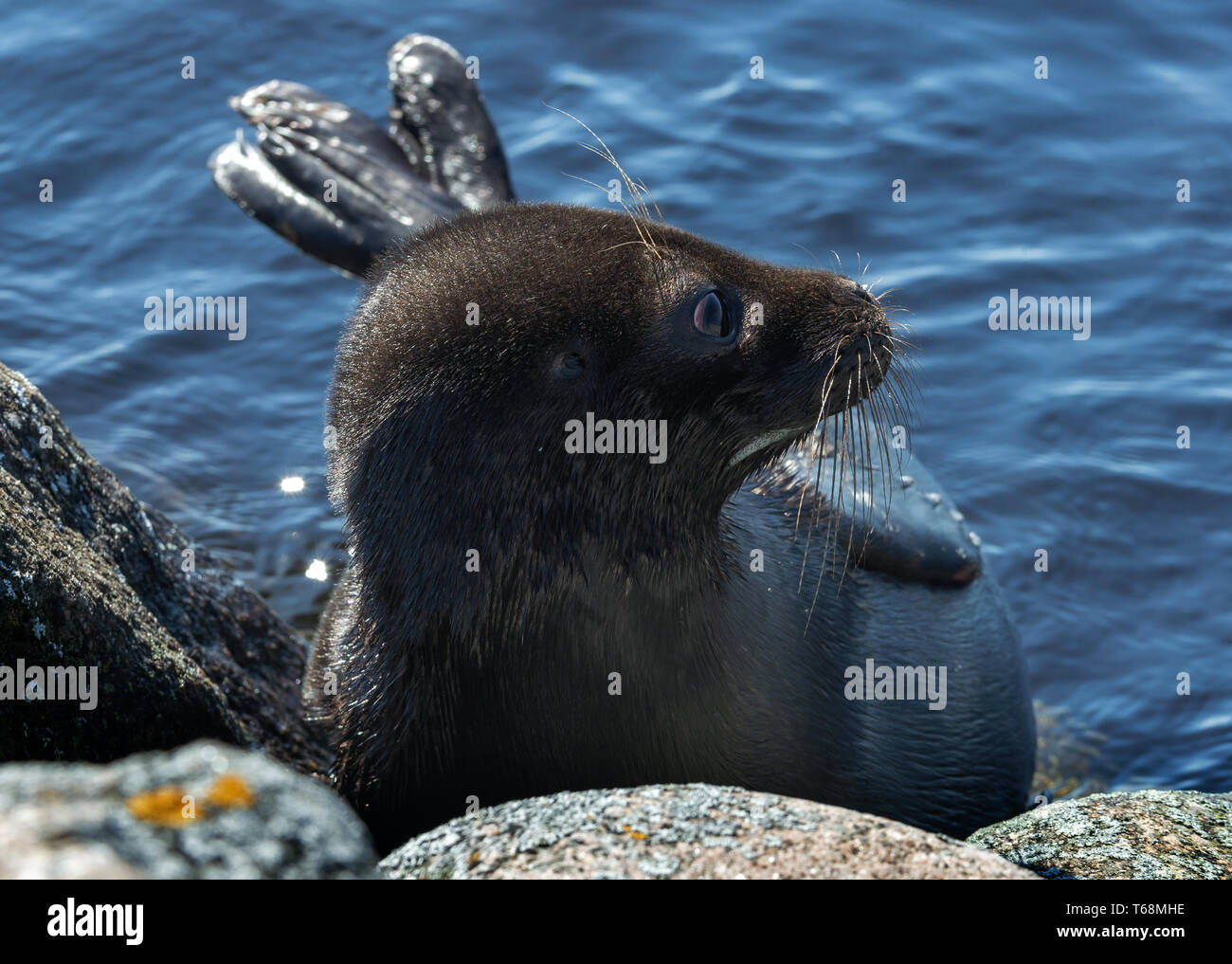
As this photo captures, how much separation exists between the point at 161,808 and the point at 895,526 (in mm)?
3650

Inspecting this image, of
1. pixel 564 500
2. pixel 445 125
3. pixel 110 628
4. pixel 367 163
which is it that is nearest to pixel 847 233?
pixel 445 125

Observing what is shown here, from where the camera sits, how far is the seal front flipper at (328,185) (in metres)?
5.97

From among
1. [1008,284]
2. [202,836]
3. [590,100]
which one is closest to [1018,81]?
[1008,284]

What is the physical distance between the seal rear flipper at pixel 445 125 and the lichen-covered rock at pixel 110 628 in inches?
90.5

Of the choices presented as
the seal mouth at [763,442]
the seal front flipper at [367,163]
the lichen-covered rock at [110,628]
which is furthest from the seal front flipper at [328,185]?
the seal mouth at [763,442]

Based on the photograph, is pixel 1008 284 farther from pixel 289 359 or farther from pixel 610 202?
pixel 289 359

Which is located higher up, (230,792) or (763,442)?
(763,442)

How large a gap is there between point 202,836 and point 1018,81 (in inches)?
350

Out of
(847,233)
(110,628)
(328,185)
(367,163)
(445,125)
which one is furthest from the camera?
(847,233)

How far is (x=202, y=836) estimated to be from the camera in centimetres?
179

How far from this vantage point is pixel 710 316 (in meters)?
3.61

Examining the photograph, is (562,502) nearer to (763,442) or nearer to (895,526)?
(763,442)
